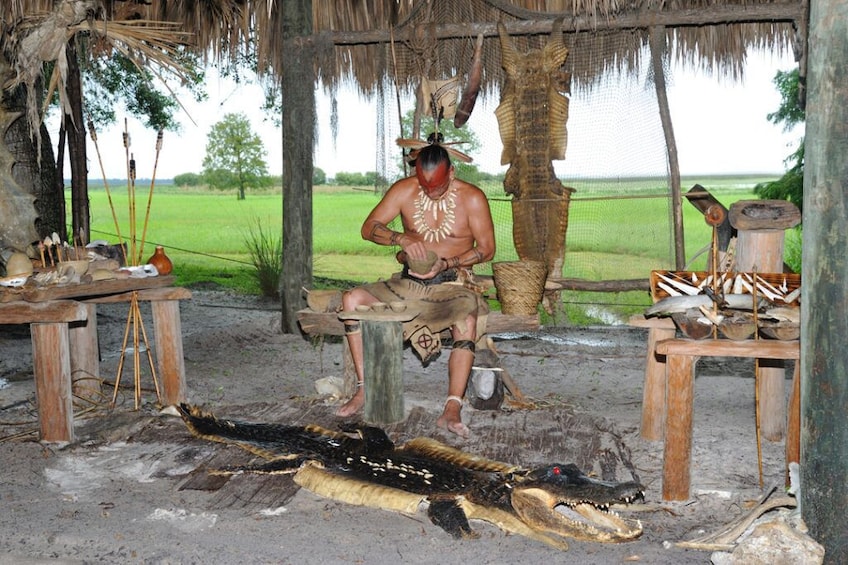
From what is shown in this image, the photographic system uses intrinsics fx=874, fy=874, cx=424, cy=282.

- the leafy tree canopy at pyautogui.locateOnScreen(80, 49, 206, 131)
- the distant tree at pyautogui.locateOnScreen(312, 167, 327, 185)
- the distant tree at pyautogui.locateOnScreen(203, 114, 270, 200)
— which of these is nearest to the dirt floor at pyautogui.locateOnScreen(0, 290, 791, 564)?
the leafy tree canopy at pyautogui.locateOnScreen(80, 49, 206, 131)

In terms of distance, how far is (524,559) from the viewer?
2932mm

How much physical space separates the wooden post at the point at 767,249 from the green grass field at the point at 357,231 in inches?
75.1

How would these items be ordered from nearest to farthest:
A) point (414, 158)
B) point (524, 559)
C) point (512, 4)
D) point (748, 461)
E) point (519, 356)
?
point (524, 559) → point (748, 461) → point (414, 158) → point (512, 4) → point (519, 356)

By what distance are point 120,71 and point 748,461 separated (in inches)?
352

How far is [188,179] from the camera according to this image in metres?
21.9

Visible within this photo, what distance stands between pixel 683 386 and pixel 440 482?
1034 millimetres

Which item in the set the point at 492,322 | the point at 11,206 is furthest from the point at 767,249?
the point at 11,206

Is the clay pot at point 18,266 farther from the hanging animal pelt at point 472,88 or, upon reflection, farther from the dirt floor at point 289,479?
the hanging animal pelt at point 472,88

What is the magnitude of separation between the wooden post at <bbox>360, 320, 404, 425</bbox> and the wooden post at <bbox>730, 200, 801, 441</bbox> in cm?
174

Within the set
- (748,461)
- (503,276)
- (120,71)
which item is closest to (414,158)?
(503,276)

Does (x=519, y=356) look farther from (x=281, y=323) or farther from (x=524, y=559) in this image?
(x=524, y=559)

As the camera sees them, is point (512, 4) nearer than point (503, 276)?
No

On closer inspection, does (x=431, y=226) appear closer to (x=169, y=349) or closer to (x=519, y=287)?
(x=519, y=287)

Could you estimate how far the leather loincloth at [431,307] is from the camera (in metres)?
4.66
